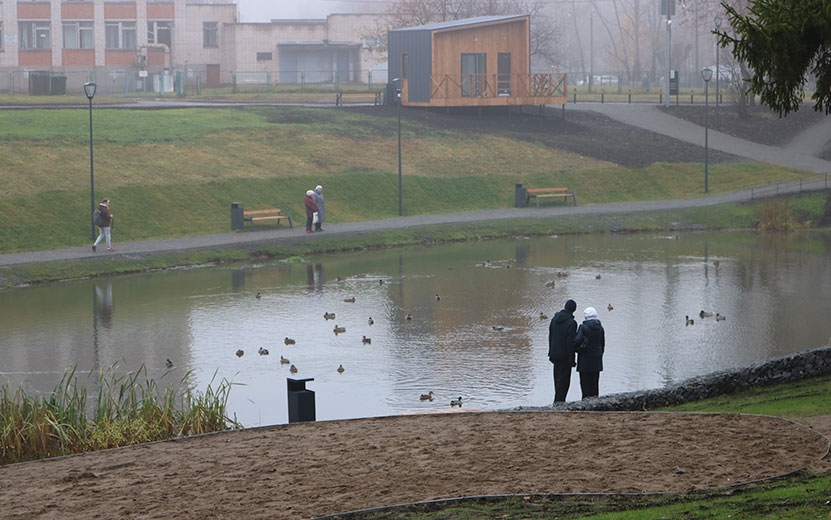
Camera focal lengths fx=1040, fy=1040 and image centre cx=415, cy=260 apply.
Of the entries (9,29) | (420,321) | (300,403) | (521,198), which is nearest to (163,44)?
(9,29)

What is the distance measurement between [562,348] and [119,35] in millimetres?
73801

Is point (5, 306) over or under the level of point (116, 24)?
under

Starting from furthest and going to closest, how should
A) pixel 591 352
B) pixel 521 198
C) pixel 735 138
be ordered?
pixel 735 138 < pixel 521 198 < pixel 591 352

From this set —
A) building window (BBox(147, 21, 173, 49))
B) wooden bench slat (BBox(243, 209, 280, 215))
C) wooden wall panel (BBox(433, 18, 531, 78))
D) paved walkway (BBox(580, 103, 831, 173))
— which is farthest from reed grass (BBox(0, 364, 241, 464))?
building window (BBox(147, 21, 173, 49))

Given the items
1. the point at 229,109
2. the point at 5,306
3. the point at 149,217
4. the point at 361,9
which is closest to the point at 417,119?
the point at 229,109

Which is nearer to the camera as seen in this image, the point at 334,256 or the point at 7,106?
the point at 334,256

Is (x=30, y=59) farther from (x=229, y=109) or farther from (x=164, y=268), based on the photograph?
(x=164, y=268)

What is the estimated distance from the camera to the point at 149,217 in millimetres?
35688

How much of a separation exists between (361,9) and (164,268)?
5997 inches

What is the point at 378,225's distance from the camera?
37.6 meters

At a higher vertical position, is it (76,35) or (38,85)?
(76,35)

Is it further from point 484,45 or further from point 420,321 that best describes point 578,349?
point 484,45

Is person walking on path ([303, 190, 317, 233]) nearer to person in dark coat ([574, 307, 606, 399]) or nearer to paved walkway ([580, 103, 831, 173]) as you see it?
person in dark coat ([574, 307, 606, 399])

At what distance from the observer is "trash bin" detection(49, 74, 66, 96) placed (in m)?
59.0
